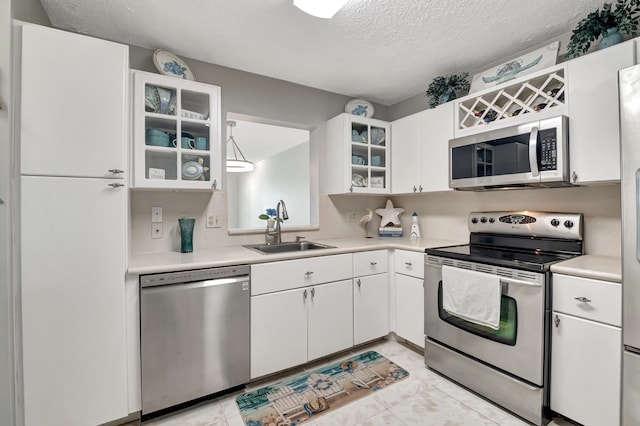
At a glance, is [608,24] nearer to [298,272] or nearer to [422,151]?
[422,151]

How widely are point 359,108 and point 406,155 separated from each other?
0.71 m

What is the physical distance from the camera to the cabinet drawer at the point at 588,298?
140 centimetres

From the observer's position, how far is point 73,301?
149 cm

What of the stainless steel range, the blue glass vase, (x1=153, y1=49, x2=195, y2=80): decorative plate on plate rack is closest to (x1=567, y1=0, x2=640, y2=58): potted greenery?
the stainless steel range

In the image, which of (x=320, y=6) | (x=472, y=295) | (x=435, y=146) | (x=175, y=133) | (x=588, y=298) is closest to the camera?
(x=588, y=298)

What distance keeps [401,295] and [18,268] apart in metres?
2.42

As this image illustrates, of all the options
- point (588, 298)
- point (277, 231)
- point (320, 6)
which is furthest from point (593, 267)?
point (277, 231)

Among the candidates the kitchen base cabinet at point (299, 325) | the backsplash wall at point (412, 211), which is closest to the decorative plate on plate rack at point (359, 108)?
the backsplash wall at point (412, 211)

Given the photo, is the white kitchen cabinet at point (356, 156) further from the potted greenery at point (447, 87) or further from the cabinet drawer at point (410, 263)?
the cabinet drawer at point (410, 263)

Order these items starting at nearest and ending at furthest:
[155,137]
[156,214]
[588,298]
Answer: [588,298] → [155,137] → [156,214]

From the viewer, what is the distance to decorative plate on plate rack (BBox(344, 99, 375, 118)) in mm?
3055

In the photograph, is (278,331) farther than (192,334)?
Yes

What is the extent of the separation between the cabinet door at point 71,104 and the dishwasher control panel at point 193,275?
593 mm

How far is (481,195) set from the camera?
8.41ft
